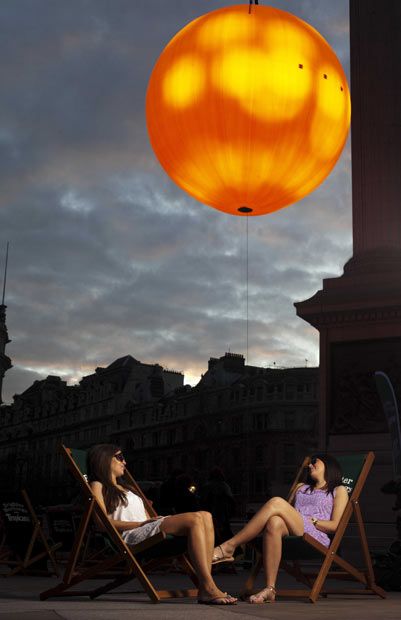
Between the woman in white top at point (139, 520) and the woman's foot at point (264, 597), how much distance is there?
0.86 feet

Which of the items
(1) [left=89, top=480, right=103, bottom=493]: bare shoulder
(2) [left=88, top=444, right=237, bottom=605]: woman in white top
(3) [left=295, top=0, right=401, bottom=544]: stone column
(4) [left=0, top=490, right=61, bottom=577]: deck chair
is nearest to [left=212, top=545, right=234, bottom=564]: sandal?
(2) [left=88, top=444, right=237, bottom=605]: woman in white top

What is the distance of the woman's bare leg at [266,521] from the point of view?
23.0 ft

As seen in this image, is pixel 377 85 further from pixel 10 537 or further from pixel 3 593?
pixel 3 593

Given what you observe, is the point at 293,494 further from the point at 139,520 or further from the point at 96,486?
the point at 96,486

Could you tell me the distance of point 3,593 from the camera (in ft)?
25.4

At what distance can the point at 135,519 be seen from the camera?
23.6 feet

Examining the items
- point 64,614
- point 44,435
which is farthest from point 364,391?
point 44,435

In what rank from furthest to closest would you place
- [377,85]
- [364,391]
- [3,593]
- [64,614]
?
[377,85], [364,391], [3,593], [64,614]

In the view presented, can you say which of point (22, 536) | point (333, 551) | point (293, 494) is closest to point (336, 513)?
point (333, 551)

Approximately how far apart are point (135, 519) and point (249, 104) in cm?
306

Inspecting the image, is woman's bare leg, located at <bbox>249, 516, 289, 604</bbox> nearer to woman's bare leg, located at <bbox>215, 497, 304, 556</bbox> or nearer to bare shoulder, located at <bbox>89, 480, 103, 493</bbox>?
woman's bare leg, located at <bbox>215, 497, 304, 556</bbox>

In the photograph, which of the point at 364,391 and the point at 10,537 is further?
→ the point at 364,391

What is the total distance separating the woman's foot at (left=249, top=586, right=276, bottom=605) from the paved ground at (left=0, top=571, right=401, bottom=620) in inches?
2.4

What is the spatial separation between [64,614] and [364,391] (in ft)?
32.5
